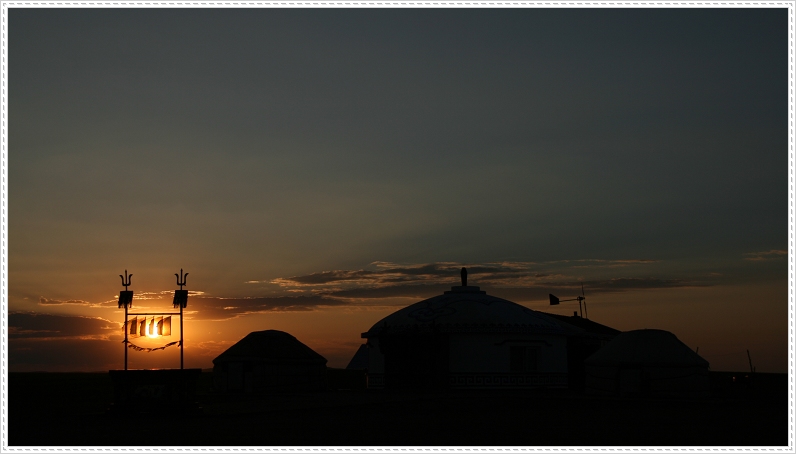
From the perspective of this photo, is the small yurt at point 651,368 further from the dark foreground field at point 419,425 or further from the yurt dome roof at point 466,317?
the dark foreground field at point 419,425

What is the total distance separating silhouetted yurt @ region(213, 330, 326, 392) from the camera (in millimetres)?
38394

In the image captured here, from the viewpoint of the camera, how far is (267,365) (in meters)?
39.1

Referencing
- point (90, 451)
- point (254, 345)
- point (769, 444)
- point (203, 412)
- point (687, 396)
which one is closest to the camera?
point (90, 451)

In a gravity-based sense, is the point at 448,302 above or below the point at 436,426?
above

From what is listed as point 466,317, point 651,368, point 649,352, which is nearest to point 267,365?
point 466,317

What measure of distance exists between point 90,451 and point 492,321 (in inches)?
872

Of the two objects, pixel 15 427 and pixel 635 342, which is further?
pixel 635 342

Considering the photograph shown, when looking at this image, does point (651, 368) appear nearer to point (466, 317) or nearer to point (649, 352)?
point (649, 352)

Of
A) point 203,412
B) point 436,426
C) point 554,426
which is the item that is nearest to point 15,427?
point 203,412

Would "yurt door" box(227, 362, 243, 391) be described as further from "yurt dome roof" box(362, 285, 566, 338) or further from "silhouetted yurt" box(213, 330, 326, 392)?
"yurt dome roof" box(362, 285, 566, 338)

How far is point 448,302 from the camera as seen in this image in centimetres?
3531

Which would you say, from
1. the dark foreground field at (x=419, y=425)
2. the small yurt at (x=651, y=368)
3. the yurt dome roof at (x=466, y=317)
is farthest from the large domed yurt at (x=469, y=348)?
the dark foreground field at (x=419, y=425)

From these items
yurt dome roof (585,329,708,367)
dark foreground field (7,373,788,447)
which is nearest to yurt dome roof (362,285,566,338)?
yurt dome roof (585,329,708,367)

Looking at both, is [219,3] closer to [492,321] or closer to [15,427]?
[15,427]
